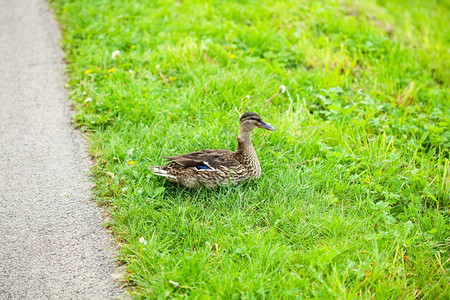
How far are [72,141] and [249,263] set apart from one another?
2741mm

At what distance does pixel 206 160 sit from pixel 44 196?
1.63 m

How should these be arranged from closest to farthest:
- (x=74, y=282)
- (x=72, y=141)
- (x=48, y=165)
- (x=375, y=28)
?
1. (x=74, y=282)
2. (x=48, y=165)
3. (x=72, y=141)
4. (x=375, y=28)

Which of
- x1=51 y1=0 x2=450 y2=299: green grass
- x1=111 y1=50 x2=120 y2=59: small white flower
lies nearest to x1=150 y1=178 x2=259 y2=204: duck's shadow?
x1=51 y1=0 x2=450 y2=299: green grass

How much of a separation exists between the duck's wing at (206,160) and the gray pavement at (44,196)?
0.93 meters

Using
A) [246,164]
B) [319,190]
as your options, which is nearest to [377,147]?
[319,190]

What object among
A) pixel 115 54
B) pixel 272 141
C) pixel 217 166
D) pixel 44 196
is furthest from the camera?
pixel 115 54

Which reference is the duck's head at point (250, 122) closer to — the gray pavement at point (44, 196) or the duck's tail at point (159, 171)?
the duck's tail at point (159, 171)

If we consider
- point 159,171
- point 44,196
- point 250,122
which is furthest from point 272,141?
point 44,196

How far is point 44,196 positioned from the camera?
426cm

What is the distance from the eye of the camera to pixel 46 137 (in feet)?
16.8

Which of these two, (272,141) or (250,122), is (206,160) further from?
(272,141)

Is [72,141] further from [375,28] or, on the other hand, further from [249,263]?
[375,28]

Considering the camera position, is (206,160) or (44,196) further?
(44,196)

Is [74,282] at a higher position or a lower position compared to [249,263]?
lower
